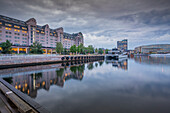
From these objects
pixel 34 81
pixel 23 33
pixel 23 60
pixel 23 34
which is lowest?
pixel 34 81

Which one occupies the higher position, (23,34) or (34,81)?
(23,34)

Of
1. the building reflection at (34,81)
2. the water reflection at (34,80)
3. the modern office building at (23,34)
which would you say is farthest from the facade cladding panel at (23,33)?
the building reflection at (34,81)

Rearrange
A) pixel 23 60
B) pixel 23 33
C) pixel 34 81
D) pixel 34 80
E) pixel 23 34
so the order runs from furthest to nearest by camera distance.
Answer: pixel 23 34
pixel 23 33
pixel 23 60
pixel 34 80
pixel 34 81

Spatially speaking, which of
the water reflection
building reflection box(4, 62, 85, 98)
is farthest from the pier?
building reflection box(4, 62, 85, 98)

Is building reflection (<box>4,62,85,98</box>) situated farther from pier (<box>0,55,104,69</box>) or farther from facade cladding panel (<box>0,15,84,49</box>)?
facade cladding panel (<box>0,15,84,49</box>)

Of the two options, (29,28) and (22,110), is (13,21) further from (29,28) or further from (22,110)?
(22,110)

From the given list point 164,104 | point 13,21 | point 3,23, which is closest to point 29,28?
point 13,21

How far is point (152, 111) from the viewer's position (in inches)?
295

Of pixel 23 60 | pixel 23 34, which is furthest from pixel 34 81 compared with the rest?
pixel 23 34

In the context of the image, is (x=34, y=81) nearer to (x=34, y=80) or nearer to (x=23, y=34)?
(x=34, y=80)

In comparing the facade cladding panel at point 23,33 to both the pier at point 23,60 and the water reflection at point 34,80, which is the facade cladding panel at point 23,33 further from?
the water reflection at point 34,80

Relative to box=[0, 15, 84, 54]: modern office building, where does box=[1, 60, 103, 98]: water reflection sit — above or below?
below

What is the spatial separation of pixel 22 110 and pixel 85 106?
5.66 meters

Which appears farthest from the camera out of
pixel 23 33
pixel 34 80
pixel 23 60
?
pixel 23 33
